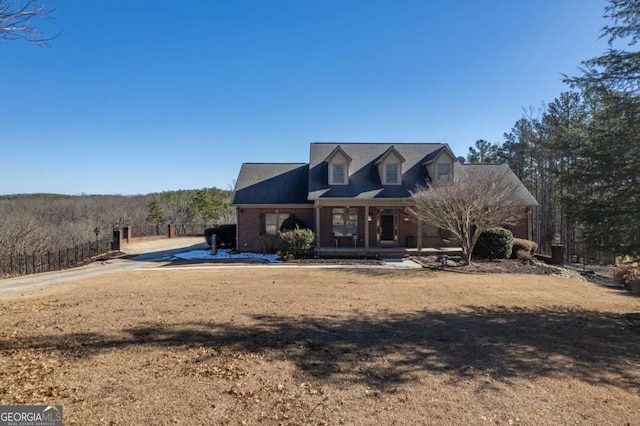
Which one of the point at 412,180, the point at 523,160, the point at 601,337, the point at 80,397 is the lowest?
the point at 601,337

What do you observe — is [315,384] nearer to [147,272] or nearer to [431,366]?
[431,366]

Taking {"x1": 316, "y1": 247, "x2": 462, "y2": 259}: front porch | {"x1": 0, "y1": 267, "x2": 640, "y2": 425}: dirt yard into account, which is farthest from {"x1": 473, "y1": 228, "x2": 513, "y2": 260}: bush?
{"x1": 0, "y1": 267, "x2": 640, "y2": 425}: dirt yard

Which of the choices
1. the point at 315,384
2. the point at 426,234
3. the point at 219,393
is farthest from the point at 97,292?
the point at 426,234

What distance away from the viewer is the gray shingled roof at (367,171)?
67.8ft

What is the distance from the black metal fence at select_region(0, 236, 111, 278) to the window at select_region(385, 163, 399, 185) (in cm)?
1906

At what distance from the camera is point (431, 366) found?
5.13 m

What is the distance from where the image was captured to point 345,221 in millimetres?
21438

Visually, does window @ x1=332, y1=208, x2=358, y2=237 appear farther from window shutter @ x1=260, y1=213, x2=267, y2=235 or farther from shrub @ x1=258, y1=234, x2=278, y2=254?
window shutter @ x1=260, y1=213, x2=267, y2=235

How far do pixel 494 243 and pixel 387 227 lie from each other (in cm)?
613

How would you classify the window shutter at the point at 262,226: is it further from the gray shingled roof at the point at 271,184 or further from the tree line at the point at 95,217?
the tree line at the point at 95,217

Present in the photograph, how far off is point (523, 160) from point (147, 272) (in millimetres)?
36431

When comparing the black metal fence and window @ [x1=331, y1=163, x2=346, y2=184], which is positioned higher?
window @ [x1=331, y1=163, x2=346, y2=184]

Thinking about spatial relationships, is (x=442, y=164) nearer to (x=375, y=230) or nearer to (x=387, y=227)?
(x=387, y=227)

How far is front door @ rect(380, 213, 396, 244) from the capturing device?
21656 millimetres
